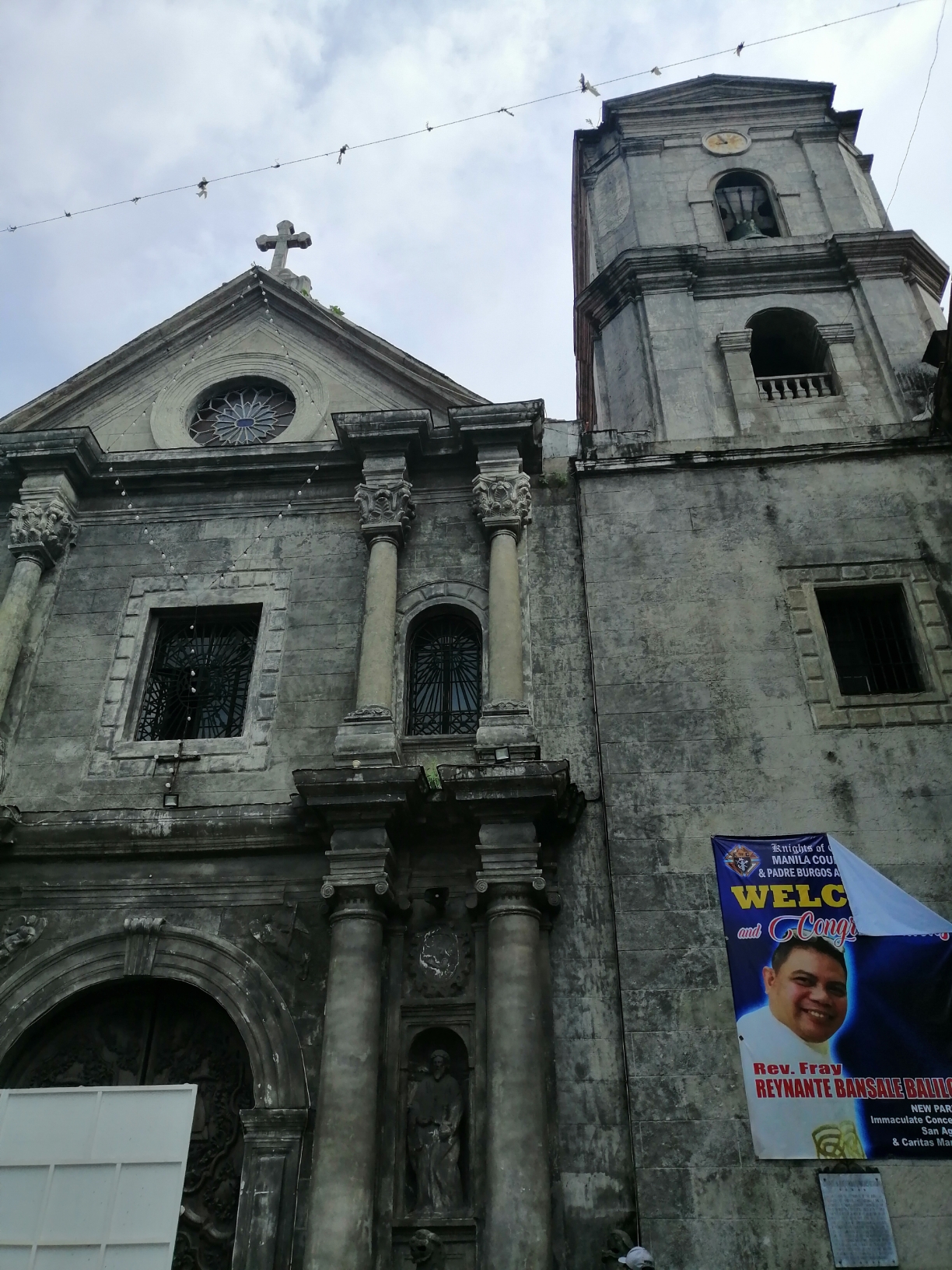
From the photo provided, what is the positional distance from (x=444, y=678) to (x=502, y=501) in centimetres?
232

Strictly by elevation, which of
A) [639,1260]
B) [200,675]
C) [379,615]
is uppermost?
[379,615]

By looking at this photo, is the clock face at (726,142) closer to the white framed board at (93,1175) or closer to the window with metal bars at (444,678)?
the window with metal bars at (444,678)

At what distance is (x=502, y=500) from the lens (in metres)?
12.5

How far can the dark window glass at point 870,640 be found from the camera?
11.2 m

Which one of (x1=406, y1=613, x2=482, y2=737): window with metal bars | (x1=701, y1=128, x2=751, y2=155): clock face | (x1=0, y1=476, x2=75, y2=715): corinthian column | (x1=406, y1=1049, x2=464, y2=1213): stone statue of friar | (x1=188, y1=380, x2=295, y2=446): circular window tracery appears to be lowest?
(x1=406, y1=1049, x2=464, y2=1213): stone statue of friar

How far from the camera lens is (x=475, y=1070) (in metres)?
9.26

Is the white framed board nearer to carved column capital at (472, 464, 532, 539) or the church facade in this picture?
the church facade

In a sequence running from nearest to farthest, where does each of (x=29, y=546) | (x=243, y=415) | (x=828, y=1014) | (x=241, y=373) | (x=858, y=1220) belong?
(x=858, y=1220) < (x=828, y=1014) < (x=29, y=546) < (x=243, y=415) < (x=241, y=373)

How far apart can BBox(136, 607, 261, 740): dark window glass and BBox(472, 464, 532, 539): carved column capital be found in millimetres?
3031

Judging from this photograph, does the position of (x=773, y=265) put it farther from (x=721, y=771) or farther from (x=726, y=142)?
(x=721, y=771)

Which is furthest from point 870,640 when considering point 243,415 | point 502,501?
point 243,415

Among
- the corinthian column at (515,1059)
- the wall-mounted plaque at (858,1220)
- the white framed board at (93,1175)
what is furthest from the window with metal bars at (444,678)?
Answer: the wall-mounted plaque at (858,1220)

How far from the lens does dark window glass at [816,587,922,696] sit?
36.8ft

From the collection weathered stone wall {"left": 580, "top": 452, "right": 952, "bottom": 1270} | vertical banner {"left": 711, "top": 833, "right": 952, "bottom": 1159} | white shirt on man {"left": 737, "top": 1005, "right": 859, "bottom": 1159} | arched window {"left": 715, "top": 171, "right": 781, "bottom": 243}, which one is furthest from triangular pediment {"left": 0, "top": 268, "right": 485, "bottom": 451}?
white shirt on man {"left": 737, "top": 1005, "right": 859, "bottom": 1159}
